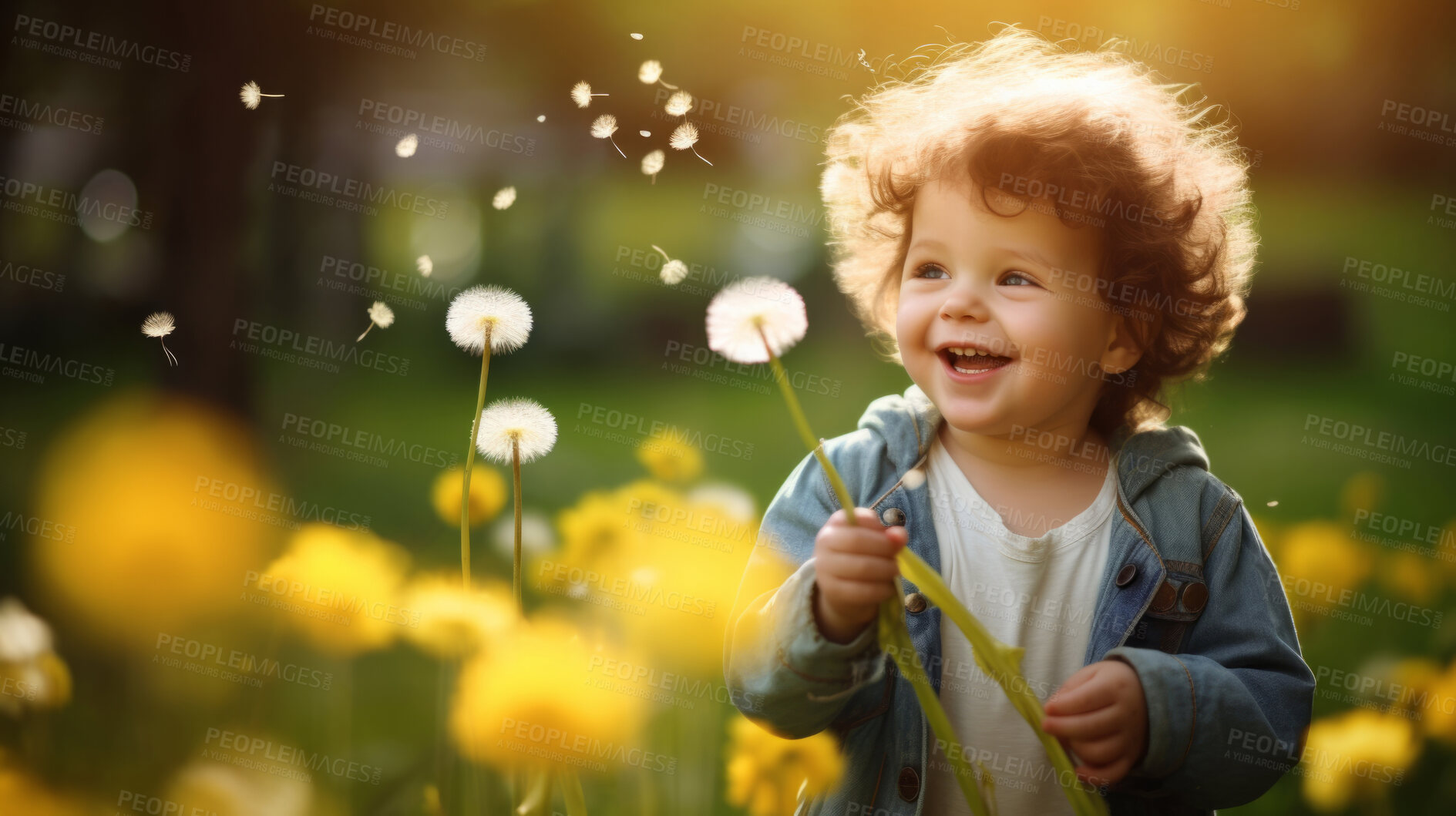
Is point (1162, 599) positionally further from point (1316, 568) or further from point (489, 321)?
→ point (1316, 568)

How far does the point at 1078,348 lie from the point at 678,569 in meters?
0.46

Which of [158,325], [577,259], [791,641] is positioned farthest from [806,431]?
[577,259]

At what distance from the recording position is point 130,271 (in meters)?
2.06

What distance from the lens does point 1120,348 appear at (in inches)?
32.0

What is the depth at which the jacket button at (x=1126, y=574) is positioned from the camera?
2.41ft

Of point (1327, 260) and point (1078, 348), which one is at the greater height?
point (1327, 260)

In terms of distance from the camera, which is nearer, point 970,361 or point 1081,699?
point 1081,699

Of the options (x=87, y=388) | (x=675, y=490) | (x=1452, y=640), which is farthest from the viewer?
(x=87, y=388)

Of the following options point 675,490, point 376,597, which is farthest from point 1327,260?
point 376,597

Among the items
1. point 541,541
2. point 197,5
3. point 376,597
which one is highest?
point 197,5

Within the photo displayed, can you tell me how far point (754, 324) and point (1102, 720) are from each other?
0.34m

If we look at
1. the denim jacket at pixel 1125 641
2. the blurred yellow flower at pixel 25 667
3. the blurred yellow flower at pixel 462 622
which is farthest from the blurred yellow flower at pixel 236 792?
the denim jacket at pixel 1125 641

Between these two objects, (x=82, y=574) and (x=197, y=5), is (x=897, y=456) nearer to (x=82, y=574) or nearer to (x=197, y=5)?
(x=82, y=574)

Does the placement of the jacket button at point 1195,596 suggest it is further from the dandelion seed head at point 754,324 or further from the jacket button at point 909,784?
the dandelion seed head at point 754,324
